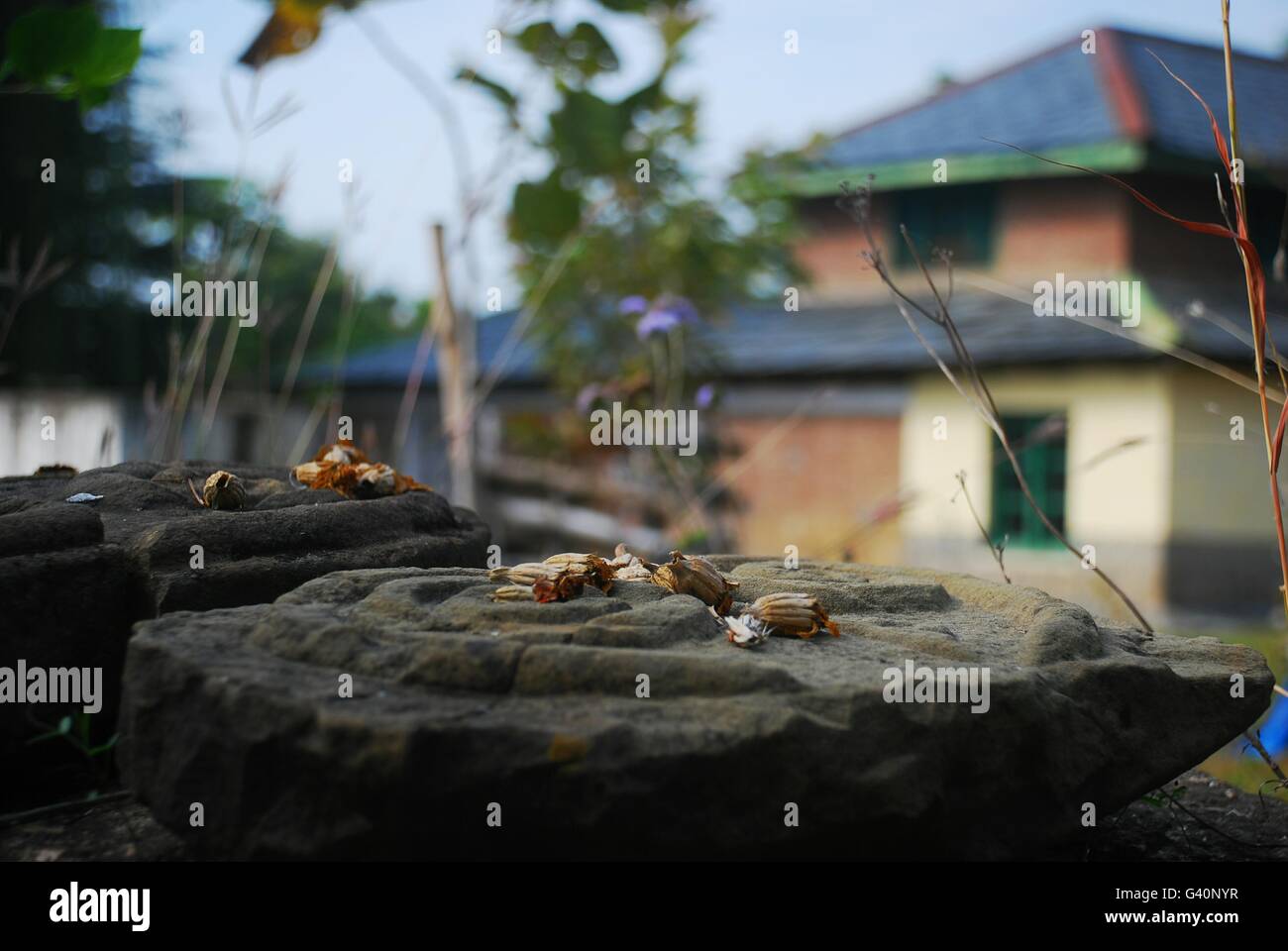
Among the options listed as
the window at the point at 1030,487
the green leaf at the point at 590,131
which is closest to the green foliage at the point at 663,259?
the green leaf at the point at 590,131

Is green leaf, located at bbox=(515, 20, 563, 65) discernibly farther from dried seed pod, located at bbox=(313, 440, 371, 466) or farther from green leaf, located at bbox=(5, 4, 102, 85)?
dried seed pod, located at bbox=(313, 440, 371, 466)

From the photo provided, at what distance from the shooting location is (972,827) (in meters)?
2.04

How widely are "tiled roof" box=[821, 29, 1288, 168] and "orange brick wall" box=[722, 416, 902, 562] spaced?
2860 mm

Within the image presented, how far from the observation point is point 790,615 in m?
2.26

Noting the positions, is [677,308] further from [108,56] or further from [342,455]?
[108,56]

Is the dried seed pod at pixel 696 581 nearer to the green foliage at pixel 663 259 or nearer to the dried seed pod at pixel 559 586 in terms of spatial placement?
the dried seed pod at pixel 559 586

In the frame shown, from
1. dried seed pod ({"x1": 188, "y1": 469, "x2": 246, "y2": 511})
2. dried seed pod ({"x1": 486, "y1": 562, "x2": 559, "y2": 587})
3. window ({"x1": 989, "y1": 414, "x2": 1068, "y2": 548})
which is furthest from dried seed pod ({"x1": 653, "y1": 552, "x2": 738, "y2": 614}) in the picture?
window ({"x1": 989, "y1": 414, "x2": 1068, "y2": 548})

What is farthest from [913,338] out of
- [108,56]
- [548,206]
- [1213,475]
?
[108,56]

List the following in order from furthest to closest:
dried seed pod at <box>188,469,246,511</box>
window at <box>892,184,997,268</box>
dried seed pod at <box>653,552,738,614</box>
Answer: window at <box>892,184,997,268</box> → dried seed pod at <box>188,469,246,511</box> → dried seed pod at <box>653,552,738,614</box>

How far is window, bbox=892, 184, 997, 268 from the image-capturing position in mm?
12352

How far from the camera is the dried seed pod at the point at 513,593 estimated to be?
221cm

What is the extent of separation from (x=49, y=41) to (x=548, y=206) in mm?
2603

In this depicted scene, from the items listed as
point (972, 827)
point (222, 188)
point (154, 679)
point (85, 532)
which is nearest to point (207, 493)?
point (85, 532)

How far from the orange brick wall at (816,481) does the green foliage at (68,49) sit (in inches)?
310
